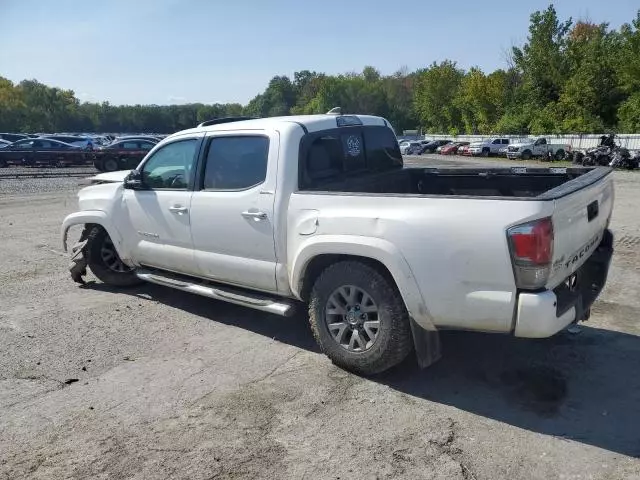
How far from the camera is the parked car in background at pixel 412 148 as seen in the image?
5262cm

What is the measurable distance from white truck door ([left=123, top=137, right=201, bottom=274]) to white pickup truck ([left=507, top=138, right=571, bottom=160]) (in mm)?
37818

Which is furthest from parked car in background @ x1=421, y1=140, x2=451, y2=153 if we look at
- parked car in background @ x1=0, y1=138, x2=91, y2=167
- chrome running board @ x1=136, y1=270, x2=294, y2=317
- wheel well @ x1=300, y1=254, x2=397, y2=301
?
wheel well @ x1=300, y1=254, x2=397, y2=301

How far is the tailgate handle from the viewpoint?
3.92m

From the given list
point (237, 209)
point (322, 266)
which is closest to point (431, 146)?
point (237, 209)

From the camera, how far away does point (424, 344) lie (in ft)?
12.6

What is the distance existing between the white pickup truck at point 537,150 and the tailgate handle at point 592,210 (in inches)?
1484

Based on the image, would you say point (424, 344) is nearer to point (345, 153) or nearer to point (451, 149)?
point (345, 153)

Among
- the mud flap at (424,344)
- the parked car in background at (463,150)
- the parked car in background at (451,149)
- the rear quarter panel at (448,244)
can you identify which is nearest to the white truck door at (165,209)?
the rear quarter panel at (448,244)

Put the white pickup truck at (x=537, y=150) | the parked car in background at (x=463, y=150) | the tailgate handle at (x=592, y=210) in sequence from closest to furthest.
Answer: the tailgate handle at (x=592, y=210) < the white pickup truck at (x=537, y=150) < the parked car in background at (x=463, y=150)

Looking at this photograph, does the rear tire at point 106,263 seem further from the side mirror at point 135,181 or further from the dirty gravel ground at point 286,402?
the side mirror at point 135,181

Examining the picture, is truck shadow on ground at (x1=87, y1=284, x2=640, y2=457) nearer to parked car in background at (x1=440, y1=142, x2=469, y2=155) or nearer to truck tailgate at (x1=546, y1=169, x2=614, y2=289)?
truck tailgate at (x1=546, y1=169, x2=614, y2=289)

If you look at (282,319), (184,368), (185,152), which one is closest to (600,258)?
(282,319)

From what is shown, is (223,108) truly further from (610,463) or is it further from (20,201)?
(610,463)

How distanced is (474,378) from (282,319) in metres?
2.07
